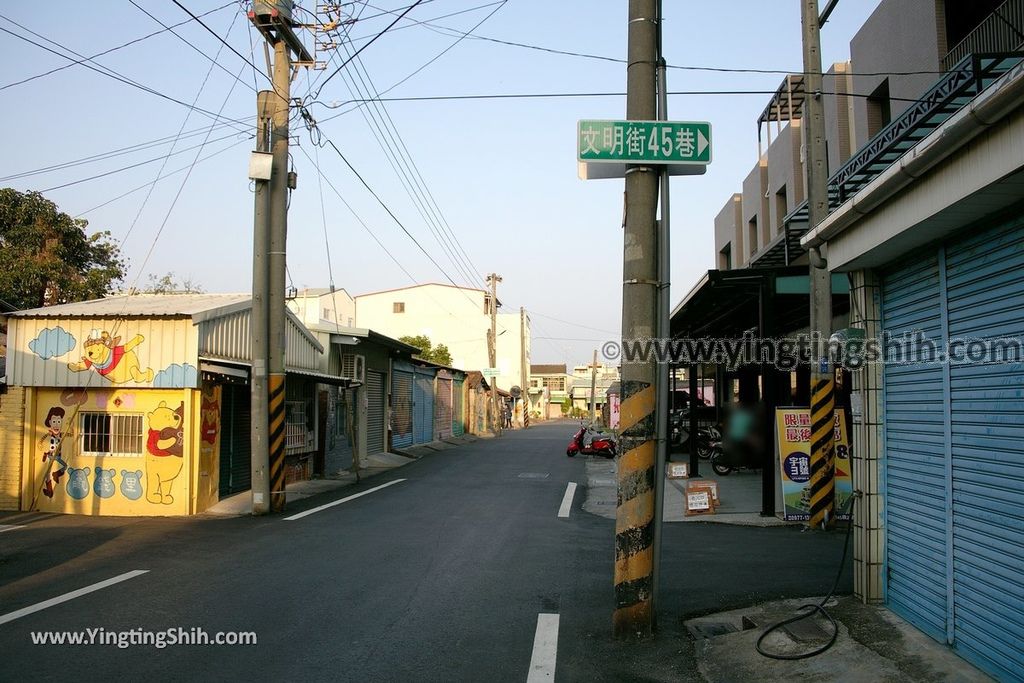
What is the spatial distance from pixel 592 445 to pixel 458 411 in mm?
15099

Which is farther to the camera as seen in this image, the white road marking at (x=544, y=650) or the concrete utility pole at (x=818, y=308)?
the concrete utility pole at (x=818, y=308)

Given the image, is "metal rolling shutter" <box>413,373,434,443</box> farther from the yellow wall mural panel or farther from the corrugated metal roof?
the yellow wall mural panel

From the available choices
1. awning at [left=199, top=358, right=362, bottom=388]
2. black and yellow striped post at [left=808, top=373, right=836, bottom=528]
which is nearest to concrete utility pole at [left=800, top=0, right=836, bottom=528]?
black and yellow striped post at [left=808, top=373, right=836, bottom=528]

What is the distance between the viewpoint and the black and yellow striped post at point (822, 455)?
11820mm

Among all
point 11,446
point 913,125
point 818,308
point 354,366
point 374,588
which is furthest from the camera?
point 354,366

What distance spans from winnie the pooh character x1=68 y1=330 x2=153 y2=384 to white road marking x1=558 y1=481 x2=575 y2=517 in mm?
7705

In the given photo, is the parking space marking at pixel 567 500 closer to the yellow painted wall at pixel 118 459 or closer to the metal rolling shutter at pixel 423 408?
the yellow painted wall at pixel 118 459

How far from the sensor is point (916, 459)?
20.5 ft

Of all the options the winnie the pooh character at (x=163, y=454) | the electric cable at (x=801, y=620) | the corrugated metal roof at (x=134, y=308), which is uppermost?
the corrugated metal roof at (x=134, y=308)

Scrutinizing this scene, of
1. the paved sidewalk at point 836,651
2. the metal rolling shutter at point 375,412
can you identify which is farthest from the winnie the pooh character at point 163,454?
the metal rolling shutter at point 375,412

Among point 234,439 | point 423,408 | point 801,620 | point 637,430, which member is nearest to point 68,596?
point 637,430

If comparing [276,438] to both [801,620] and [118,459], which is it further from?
[801,620]

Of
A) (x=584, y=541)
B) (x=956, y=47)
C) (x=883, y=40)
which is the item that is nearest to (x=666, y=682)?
(x=584, y=541)

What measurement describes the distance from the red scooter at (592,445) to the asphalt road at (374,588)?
13.8 meters
